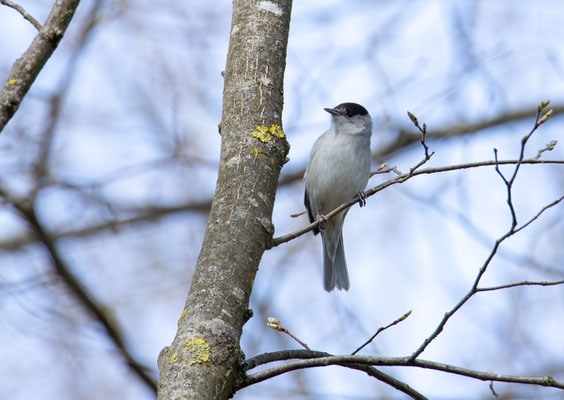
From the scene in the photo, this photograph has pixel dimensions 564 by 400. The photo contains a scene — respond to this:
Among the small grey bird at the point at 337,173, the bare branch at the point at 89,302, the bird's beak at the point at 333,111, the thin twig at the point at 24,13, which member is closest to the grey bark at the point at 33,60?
the thin twig at the point at 24,13

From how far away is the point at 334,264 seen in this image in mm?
6730

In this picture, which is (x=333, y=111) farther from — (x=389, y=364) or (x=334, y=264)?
(x=389, y=364)

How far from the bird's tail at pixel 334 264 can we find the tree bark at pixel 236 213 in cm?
389

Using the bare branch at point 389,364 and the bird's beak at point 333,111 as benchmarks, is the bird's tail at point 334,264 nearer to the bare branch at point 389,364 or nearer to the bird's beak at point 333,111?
the bird's beak at point 333,111

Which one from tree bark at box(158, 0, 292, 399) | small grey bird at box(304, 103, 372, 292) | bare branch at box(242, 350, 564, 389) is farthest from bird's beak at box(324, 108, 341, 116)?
bare branch at box(242, 350, 564, 389)

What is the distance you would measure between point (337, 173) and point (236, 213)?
3.77 metres

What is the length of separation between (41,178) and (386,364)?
17.1 ft

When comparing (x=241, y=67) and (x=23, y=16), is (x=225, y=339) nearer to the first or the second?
(x=241, y=67)

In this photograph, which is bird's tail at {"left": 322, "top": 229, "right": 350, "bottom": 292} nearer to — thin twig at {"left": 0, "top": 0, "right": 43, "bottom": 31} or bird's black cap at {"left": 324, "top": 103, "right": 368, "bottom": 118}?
bird's black cap at {"left": 324, "top": 103, "right": 368, "bottom": 118}

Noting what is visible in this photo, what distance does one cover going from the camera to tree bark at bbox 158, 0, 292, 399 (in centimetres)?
220

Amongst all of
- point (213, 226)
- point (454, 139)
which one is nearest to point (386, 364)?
point (213, 226)

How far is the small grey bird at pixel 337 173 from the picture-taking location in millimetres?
6281

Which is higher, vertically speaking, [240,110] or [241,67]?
[241,67]

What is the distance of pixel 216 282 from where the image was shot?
239 cm
